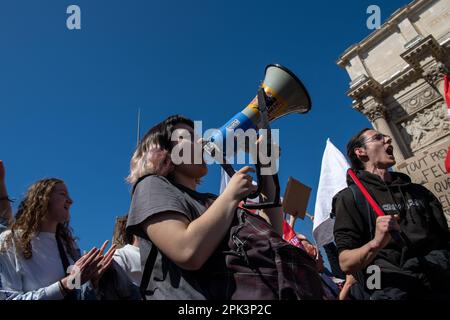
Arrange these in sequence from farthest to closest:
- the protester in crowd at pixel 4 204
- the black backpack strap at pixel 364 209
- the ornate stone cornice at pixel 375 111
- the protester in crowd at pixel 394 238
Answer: the ornate stone cornice at pixel 375 111
the protester in crowd at pixel 4 204
the black backpack strap at pixel 364 209
the protester in crowd at pixel 394 238

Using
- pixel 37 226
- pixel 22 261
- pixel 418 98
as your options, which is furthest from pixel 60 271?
pixel 418 98

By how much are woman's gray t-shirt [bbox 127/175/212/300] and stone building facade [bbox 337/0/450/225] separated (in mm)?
14056

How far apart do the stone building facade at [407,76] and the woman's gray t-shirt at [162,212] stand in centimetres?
1406

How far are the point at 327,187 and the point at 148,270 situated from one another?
4.70 meters

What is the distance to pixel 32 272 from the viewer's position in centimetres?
245

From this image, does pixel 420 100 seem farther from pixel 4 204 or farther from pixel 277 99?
pixel 4 204

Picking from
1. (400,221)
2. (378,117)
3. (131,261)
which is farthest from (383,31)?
(131,261)

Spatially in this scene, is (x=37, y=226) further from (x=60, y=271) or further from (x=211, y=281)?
(x=211, y=281)

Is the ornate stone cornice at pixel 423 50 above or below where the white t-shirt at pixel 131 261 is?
above

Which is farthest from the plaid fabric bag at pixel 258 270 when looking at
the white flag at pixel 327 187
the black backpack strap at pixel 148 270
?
the white flag at pixel 327 187

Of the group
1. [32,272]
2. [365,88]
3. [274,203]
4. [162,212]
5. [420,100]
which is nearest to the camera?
[162,212]

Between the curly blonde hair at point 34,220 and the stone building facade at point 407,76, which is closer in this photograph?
the curly blonde hair at point 34,220

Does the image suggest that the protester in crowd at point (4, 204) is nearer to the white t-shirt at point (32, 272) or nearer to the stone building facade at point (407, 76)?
the white t-shirt at point (32, 272)

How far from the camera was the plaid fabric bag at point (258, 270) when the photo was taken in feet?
4.23
